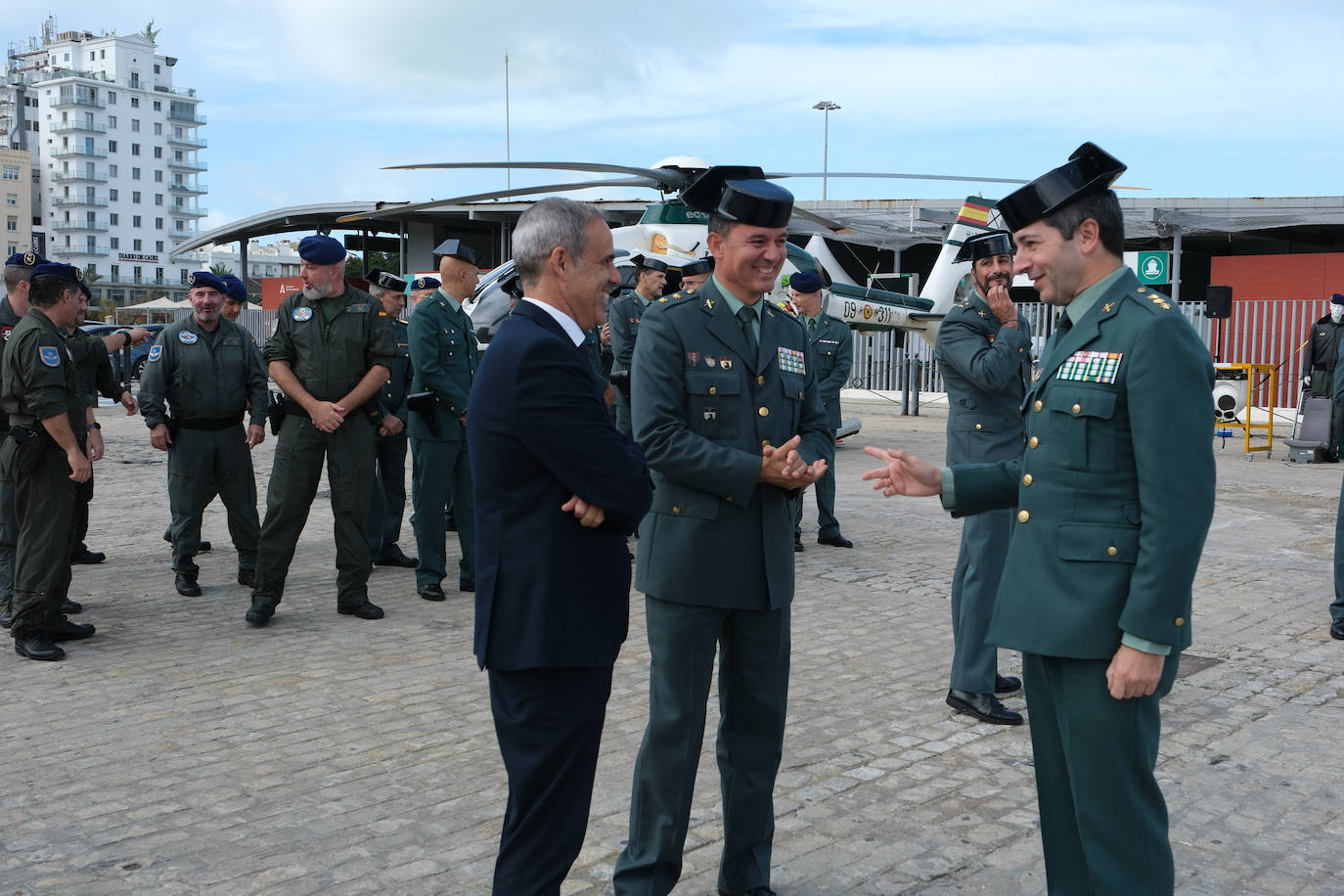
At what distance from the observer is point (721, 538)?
326cm

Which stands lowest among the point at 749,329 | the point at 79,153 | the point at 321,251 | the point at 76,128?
the point at 749,329

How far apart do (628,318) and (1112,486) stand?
7028 mm

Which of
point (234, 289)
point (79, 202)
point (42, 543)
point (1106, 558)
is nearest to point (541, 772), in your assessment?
point (1106, 558)

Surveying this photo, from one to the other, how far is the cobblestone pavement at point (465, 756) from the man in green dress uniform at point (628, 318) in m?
2.25

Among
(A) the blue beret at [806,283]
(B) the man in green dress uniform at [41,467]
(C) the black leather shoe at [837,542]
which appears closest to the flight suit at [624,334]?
(A) the blue beret at [806,283]

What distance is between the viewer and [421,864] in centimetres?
Result: 351

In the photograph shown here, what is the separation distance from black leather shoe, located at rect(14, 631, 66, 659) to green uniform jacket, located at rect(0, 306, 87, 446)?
1.04 metres

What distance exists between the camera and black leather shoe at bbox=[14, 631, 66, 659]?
5746 millimetres

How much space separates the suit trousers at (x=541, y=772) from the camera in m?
2.62

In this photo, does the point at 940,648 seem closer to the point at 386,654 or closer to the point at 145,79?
the point at 386,654

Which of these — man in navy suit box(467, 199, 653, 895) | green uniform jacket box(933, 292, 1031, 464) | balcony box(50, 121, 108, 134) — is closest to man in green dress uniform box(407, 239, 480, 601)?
green uniform jacket box(933, 292, 1031, 464)

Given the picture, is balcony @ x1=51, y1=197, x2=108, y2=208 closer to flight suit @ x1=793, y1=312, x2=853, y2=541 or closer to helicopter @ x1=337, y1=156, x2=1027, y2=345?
helicopter @ x1=337, y1=156, x2=1027, y2=345

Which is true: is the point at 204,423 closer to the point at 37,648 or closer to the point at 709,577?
the point at 37,648

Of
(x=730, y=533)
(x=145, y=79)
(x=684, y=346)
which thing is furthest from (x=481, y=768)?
(x=145, y=79)
